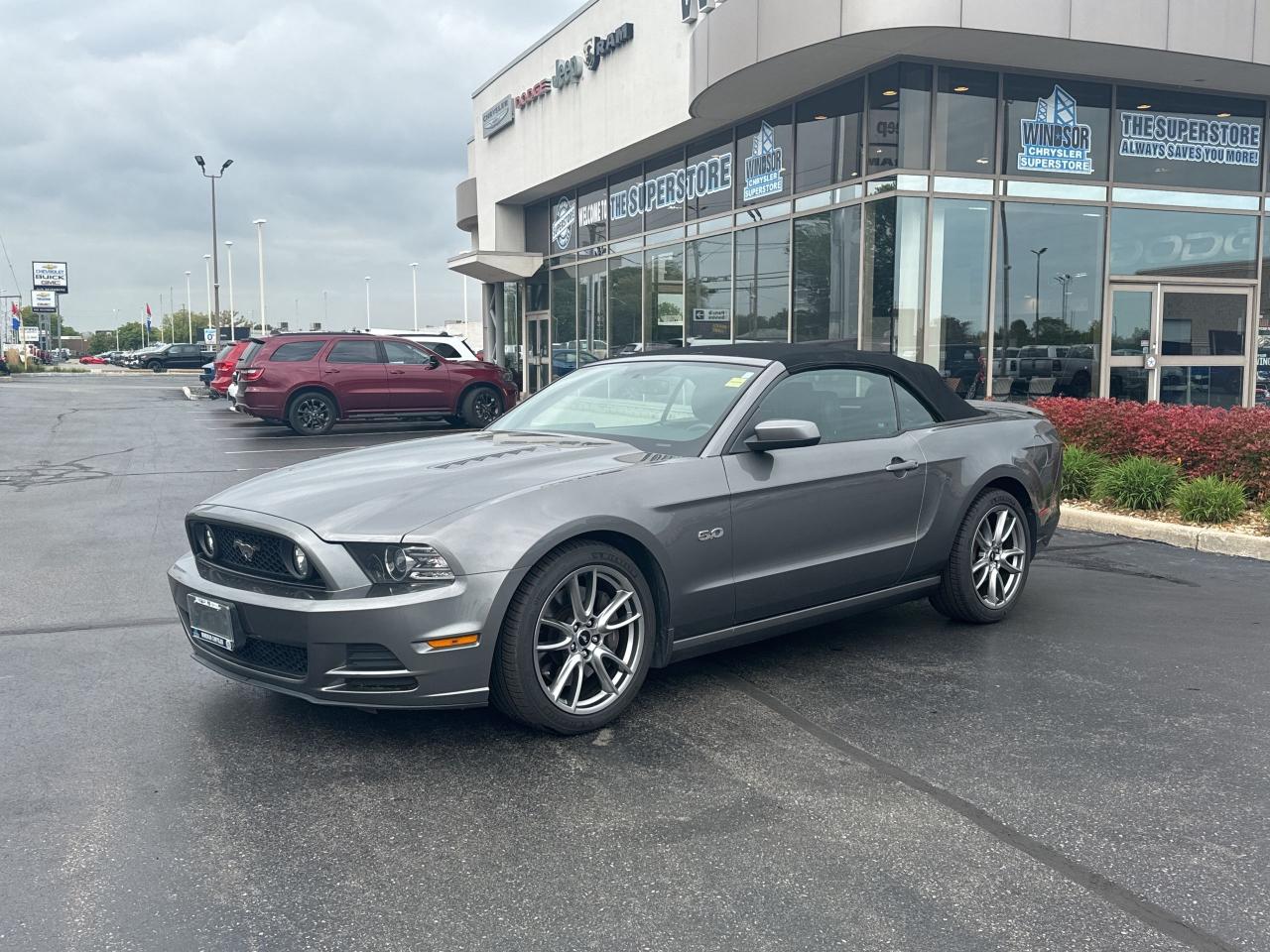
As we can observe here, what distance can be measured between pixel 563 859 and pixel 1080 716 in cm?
239

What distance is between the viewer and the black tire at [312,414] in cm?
1831

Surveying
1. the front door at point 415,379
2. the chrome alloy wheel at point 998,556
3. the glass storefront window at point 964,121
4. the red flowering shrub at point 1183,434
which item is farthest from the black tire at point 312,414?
the chrome alloy wheel at point 998,556

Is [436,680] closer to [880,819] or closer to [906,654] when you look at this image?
[880,819]

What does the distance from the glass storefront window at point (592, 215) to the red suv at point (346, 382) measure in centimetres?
510

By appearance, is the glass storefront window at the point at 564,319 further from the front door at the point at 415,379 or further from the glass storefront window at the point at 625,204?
the front door at the point at 415,379

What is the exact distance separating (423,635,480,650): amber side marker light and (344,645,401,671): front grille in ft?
0.45

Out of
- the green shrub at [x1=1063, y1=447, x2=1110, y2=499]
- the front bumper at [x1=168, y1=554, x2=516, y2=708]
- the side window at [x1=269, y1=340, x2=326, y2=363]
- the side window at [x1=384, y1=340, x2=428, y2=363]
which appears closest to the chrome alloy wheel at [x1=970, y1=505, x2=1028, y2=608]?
the front bumper at [x1=168, y1=554, x2=516, y2=708]

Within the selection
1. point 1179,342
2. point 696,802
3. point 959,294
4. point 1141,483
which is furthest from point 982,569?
point 1179,342

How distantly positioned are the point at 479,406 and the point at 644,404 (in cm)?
1447

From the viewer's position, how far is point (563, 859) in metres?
3.30

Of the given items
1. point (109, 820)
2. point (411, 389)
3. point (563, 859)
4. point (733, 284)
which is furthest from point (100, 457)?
point (563, 859)

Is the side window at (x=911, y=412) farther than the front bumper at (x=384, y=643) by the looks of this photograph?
Yes

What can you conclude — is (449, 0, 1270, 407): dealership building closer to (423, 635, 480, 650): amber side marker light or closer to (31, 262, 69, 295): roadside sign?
(423, 635, 480, 650): amber side marker light

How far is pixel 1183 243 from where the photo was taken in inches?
612
